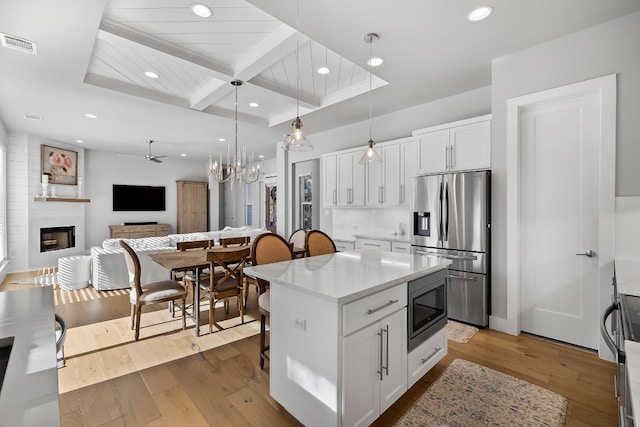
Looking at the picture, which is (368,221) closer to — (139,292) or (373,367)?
(139,292)

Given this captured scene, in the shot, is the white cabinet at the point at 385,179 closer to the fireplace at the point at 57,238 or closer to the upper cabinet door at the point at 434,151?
the upper cabinet door at the point at 434,151

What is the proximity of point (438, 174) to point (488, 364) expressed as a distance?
2066mm

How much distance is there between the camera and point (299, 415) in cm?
174

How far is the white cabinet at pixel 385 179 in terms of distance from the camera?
441 cm

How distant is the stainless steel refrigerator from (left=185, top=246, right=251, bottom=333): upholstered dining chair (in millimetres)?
2209

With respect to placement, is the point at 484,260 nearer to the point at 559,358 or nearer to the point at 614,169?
the point at 559,358

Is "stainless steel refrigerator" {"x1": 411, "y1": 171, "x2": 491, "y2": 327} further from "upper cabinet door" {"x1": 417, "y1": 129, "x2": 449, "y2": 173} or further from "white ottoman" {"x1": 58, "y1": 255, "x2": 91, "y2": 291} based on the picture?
"white ottoman" {"x1": 58, "y1": 255, "x2": 91, "y2": 291}


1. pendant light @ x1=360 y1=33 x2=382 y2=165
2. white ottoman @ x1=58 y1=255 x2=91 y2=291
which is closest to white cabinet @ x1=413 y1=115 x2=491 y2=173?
pendant light @ x1=360 y1=33 x2=382 y2=165

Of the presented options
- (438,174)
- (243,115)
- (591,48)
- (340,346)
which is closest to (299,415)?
(340,346)

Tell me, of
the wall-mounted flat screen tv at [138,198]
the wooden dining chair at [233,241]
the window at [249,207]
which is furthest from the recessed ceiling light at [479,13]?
the wall-mounted flat screen tv at [138,198]

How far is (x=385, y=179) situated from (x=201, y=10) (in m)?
3.12

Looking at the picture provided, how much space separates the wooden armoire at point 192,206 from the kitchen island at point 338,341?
841 centimetres

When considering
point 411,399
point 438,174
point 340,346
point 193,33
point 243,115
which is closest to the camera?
point 340,346

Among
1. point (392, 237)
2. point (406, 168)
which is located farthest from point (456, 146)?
point (392, 237)
